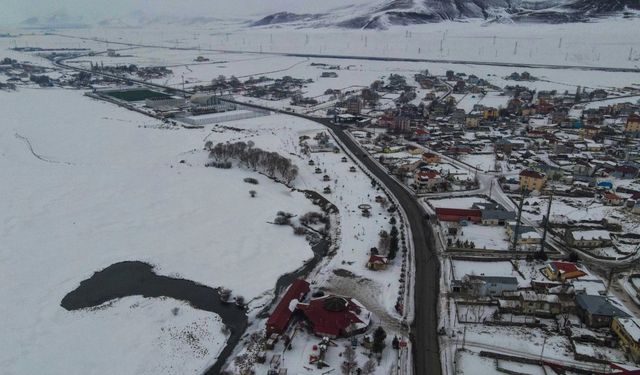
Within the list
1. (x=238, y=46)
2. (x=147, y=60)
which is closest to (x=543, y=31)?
(x=238, y=46)

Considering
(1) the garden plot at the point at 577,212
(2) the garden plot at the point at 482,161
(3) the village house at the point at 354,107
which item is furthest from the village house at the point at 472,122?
(1) the garden plot at the point at 577,212

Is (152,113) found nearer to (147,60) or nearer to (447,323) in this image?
(447,323)

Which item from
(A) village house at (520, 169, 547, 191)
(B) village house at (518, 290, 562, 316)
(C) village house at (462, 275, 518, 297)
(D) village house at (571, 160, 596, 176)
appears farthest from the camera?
(D) village house at (571, 160, 596, 176)

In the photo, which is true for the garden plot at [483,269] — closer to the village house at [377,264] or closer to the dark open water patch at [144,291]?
the village house at [377,264]

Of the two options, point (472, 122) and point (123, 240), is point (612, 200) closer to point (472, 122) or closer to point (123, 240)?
point (472, 122)

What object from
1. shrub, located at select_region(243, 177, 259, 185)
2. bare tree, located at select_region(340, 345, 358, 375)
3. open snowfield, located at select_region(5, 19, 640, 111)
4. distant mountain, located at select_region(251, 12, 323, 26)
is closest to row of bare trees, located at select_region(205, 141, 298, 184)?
shrub, located at select_region(243, 177, 259, 185)

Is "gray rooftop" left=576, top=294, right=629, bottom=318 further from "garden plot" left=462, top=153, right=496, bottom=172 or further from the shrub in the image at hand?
the shrub
